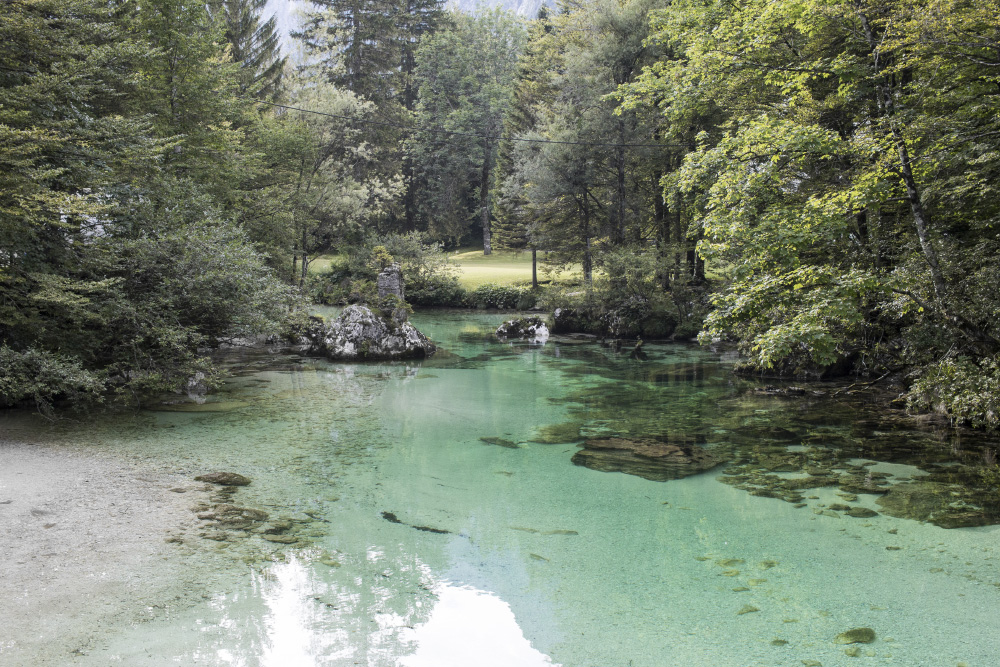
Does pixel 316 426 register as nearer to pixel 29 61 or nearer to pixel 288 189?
pixel 29 61

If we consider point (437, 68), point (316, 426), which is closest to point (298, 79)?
point (437, 68)

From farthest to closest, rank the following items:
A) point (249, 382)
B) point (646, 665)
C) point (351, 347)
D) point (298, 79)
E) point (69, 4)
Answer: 1. point (298, 79)
2. point (351, 347)
3. point (249, 382)
4. point (69, 4)
5. point (646, 665)

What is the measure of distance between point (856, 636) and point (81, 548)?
527 cm

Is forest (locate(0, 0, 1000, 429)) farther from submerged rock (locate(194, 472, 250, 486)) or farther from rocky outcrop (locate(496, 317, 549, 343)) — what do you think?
rocky outcrop (locate(496, 317, 549, 343))

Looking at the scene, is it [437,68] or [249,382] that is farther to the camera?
[437,68]

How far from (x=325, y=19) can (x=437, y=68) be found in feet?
25.4

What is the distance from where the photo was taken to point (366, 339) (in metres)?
15.8

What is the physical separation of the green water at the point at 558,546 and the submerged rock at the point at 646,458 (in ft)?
0.70

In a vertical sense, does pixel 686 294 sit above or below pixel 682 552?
above

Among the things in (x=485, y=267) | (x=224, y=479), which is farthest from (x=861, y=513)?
(x=485, y=267)

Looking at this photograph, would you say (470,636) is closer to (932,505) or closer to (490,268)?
(932,505)

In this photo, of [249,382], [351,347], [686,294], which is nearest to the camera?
[249,382]

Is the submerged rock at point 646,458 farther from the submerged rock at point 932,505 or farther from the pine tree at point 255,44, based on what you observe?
the pine tree at point 255,44

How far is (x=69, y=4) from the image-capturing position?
28.1 feet
